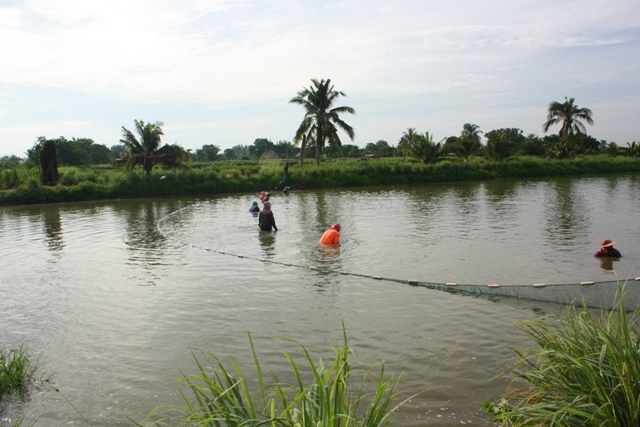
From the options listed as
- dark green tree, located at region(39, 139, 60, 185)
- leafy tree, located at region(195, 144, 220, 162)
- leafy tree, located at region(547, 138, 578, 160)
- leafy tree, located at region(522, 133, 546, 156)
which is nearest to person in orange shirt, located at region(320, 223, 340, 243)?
dark green tree, located at region(39, 139, 60, 185)

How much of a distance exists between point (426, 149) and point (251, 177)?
16004mm

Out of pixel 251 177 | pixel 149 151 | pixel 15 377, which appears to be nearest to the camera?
pixel 15 377

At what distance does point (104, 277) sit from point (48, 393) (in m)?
5.80

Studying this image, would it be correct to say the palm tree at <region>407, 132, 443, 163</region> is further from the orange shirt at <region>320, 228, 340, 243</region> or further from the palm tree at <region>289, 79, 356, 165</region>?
the orange shirt at <region>320, 228, 340, 243</region>

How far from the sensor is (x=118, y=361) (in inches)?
246

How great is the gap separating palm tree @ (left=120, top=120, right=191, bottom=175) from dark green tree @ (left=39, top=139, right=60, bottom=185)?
4.57m

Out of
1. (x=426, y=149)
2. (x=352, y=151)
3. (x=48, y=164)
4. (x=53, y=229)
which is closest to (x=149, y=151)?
(x=48, y=164)

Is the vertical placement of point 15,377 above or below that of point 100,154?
below

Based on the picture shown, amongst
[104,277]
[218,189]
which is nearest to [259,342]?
[104,277]

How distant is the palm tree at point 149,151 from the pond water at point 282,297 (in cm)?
1444

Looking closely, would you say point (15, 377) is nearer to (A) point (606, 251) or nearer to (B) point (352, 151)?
(A) point (606, 251)

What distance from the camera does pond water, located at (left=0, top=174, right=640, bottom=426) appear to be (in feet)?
18.1

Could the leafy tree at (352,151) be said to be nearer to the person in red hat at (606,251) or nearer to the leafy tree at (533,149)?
the leafy tree at (533,149)

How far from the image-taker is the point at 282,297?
8.75 m
